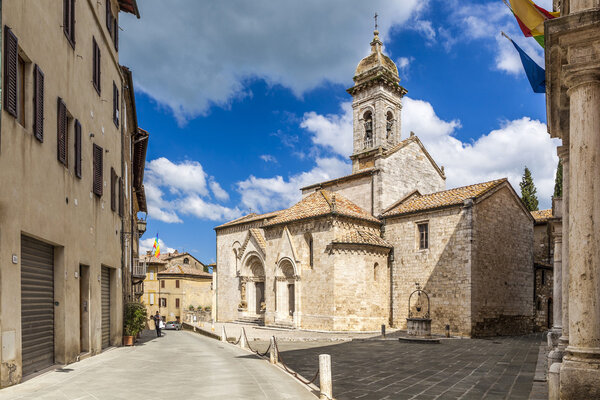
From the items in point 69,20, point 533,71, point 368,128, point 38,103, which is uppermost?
point 368,128

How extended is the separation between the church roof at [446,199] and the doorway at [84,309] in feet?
56.9

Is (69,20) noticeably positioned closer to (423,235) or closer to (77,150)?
(77,150)

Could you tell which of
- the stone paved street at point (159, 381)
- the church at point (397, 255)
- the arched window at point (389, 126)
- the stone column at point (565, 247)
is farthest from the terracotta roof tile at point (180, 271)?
the stone column at point (565, 247)

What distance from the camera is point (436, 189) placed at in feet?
105

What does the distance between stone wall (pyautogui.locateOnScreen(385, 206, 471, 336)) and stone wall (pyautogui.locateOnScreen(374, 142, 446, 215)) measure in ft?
7.93

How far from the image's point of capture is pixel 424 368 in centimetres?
1188

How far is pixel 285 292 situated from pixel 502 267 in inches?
485

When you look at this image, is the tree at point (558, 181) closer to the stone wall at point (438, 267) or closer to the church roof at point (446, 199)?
the church roof at point (446, 199)

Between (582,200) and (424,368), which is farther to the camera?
(424,368)

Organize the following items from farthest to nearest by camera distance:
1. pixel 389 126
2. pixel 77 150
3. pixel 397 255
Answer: pixel 389 126 < pixel 397 255 < pixel 77 150

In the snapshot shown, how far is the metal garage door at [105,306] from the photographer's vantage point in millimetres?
13859

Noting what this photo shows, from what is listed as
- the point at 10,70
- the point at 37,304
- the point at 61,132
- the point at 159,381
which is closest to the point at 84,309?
the point at 37,304

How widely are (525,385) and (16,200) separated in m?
10.6

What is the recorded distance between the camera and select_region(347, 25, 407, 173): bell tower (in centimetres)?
3103
